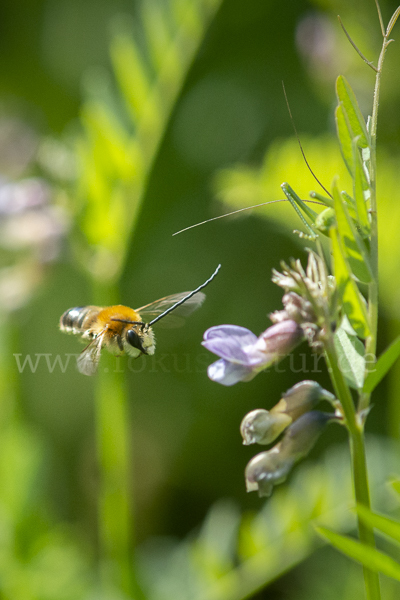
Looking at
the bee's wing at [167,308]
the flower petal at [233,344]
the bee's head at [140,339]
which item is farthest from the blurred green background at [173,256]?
the flower petal at [233,344]

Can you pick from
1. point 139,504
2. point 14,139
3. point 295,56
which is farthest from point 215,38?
point 139,504

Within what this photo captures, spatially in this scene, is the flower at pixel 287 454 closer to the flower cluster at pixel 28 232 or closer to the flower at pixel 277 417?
the flower at pixel 277 417

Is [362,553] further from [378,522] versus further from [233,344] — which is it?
[233,344]

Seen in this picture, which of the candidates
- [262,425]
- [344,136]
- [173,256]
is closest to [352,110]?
[344,136]

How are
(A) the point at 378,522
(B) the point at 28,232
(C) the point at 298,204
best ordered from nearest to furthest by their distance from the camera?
(A) the point at 378,522
(C) the point at 298,204
(B) the point at 28,232

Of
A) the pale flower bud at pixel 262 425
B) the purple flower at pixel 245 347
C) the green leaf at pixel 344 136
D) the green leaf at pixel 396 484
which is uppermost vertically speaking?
the green leaf at pixel 344 136

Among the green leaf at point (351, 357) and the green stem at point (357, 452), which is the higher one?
the green leaf at point (351, 357)
